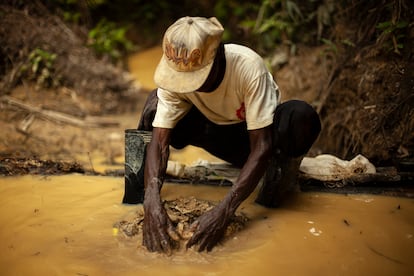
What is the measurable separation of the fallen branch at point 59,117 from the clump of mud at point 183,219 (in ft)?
9.60

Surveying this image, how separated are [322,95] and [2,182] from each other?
3070 mm

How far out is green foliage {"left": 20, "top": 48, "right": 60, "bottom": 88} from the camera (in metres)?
4.89

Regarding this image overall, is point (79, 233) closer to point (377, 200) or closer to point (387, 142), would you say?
point (377, 200)

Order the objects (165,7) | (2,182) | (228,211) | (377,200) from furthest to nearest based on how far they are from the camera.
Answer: (165,7) < (2,182) < (377,200) < (228,211)

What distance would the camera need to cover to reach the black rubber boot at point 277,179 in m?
2.08

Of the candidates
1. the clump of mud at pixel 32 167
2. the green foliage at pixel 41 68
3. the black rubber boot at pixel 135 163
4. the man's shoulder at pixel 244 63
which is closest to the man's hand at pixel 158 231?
the black rubber boot at pixel 135 163

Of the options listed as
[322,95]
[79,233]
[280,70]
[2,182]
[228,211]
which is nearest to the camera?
[228,211]

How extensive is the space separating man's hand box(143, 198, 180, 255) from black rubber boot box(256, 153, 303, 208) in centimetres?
67

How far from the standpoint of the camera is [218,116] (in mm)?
2125

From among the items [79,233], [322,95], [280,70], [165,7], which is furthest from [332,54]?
[165,7]

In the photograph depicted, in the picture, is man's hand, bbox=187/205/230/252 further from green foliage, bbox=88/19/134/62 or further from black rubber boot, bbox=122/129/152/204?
green foliage, bbox=88/19/134/62

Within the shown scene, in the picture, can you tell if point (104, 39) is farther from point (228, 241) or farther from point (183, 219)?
point (228, 241)

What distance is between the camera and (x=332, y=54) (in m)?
3.88

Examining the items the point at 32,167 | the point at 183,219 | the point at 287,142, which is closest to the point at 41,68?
the point at 32,167
